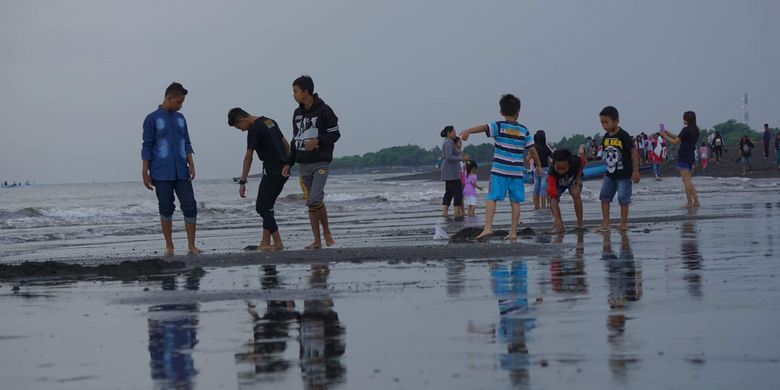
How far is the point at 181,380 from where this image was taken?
15.3ft

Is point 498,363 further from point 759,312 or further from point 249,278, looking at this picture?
point 249,278

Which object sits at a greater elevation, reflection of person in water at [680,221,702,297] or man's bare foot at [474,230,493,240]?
man's bare foot at [474,230,493,240]

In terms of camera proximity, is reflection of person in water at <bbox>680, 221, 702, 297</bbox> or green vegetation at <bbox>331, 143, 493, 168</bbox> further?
green vegetation at <bbox>331, 143, 493, 168</bbox>

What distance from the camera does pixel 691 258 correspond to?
30.6 feet

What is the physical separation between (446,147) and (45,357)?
52.6 feet

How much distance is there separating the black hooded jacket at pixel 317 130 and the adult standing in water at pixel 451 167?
28.9 ft

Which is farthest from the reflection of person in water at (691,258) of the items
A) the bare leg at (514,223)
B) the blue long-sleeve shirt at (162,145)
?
the blue long-sleeve shirt at (162,145)

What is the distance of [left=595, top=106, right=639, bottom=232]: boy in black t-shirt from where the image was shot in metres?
14.1

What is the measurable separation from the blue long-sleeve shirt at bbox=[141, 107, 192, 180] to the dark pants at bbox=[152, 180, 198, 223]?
0.38 ft

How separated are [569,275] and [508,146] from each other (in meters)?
4.50

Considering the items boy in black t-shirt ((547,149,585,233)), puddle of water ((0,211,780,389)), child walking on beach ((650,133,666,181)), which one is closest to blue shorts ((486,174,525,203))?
boy in black t-shirt ((547,149,585,233))

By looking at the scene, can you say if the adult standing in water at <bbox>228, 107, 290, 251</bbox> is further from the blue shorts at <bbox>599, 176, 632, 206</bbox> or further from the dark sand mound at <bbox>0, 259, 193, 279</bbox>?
the blue shorts at <bbox>599, 176, 632, 206</bbox>


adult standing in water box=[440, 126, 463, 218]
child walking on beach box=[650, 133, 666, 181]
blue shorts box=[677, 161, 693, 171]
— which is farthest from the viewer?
child walking on beach box=[650, 133, 666, 181]

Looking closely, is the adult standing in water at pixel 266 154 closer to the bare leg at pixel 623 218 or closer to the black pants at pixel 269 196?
the black pants at pixel 269 196
